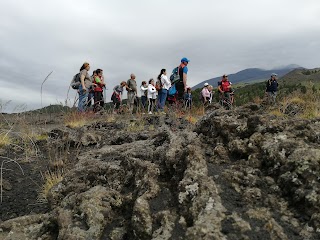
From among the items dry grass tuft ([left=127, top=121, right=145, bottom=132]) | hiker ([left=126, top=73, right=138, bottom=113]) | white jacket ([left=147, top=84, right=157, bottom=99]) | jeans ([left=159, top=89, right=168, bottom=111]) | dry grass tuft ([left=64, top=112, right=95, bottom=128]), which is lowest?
dry grass tuft ([left=127, top=121, right=145, bottom=132])

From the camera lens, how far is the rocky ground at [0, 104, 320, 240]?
80.3 inches

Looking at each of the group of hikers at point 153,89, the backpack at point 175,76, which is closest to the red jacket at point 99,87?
the group of hikers at point 153,89

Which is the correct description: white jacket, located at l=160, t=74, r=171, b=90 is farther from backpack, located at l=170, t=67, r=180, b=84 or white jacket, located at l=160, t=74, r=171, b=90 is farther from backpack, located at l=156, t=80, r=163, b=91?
backpack, located at l=170, t=67, r=180, b=84

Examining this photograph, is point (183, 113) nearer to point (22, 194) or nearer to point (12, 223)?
point (22, 194)

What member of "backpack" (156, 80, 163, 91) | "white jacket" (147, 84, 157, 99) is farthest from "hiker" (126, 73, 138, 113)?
"backpack" (156, 80, 163, 91)

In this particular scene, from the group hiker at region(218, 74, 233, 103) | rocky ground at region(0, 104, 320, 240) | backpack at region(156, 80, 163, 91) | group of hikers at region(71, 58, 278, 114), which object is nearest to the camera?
rocky ground at region(0, 104, 320, 240)

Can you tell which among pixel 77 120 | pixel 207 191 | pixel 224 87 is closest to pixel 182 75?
pixel 77 120

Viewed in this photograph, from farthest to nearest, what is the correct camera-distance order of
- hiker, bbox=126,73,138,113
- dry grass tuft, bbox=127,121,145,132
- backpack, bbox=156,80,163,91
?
1. hiker, bbox=126,73,138,113
2. backpack, bbox=156,80,163,91
3. dry grass tuft, bbox=127,121,145,132

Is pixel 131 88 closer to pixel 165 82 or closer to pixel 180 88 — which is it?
pixel 165 82

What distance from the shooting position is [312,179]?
2.19 meters

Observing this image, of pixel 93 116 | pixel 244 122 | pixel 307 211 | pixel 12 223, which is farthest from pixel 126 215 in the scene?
pixel 93 116

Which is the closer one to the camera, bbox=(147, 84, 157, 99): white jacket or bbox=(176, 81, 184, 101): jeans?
bbox=(176, 81, 184, 101): jeans

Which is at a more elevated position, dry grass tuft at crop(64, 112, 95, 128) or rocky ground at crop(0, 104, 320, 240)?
dry grass tuft at crop(64, 112, 95, 128)

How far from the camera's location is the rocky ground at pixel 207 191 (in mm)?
2039
